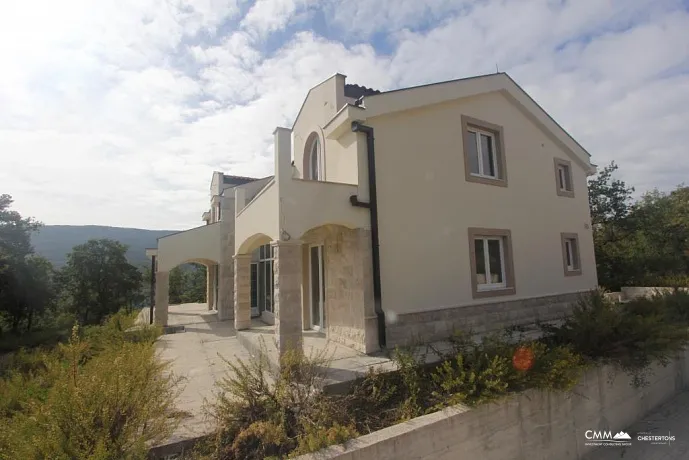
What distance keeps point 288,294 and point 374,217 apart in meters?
2.69

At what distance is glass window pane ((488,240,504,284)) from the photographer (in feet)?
Result: 35.0

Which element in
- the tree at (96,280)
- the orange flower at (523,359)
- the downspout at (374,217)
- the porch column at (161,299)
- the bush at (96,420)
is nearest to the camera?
the bush at (96,420)

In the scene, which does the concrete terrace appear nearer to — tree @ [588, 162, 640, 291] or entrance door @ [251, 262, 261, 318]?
entrance door @ [251, 262, 261, 318]

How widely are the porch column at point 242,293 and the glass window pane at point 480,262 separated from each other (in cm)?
763

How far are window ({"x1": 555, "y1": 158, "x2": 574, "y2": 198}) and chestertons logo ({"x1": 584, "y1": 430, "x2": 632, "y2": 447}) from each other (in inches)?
366

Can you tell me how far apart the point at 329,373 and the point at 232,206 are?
12292mm

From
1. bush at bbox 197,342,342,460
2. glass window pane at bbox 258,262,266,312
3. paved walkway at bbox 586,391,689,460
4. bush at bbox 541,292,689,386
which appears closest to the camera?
bush at bbox 197,342,342,460

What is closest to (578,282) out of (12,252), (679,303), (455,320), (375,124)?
(679,303)

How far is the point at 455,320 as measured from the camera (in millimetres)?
9266

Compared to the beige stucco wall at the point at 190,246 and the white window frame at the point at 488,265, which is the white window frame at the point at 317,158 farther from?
the beige stucco wall at the point at 190,246

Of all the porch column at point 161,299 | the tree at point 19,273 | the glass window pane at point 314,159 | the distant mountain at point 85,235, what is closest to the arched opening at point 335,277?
the glass window pane at point 314,159

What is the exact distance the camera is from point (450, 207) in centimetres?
966

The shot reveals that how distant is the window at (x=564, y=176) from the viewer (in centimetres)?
1345

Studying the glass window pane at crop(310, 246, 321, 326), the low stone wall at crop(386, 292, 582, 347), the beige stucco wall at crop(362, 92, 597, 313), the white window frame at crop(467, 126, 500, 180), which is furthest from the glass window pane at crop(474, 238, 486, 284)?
the glass window pane at crop(310, 246, 321, 326)
